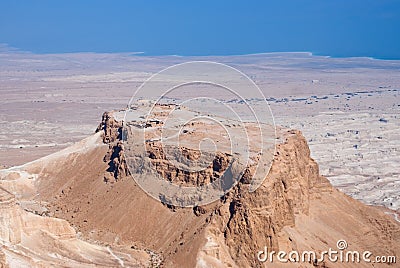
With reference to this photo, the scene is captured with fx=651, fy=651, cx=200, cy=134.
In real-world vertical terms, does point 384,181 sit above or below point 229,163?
below

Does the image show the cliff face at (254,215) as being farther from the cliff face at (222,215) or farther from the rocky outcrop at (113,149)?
the rocky outcrop at (113,149)

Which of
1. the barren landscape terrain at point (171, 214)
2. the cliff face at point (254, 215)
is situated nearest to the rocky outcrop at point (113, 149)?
the barren landscape terrain at point (171, 214)

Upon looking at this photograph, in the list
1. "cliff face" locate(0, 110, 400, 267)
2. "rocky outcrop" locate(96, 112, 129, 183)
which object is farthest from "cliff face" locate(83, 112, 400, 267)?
"rocky outcrop" locate(96, 112, 129, 183)

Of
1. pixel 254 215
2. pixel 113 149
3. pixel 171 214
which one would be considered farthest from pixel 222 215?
pixel 113 149

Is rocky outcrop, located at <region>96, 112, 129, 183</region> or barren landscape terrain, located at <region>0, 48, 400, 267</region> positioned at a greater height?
rocky outcrop, located at <region>96, 112, 129, 183</region>

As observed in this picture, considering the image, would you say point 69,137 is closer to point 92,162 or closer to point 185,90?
point 92,162

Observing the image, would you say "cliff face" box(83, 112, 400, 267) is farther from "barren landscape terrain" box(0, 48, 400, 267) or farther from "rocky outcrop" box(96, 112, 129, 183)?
"rocky outcrop" box(96, 112, 129, 183)

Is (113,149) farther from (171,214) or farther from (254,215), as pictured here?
(254,215)

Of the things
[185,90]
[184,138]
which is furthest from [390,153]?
[185,90]
